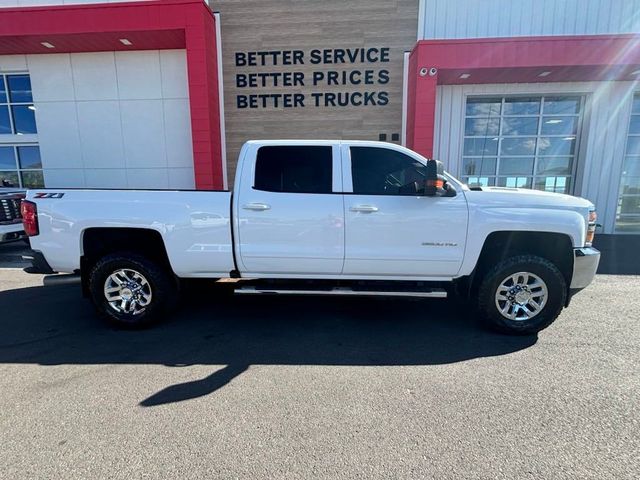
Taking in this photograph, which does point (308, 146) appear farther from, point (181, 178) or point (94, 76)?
point (94, 76)

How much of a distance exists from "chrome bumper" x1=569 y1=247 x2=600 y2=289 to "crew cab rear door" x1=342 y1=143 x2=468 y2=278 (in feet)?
3.92

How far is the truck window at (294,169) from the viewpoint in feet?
13.3

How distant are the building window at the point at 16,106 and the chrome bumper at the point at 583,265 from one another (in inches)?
554

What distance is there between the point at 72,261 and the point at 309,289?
2.78 meters

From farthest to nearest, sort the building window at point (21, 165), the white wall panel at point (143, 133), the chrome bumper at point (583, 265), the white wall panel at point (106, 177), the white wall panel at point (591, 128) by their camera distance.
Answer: the building window at point (21, 165) < the white wall panel at point (106, 177) < the white wall panel at point (143, 133) < the white wall panel at point (591, 128) < the chrome bumper at point (583, 265)

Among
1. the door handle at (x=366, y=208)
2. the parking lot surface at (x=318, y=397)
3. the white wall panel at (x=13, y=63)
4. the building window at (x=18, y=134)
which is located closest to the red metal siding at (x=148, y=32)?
the white wall panel at (x=13, y=63)

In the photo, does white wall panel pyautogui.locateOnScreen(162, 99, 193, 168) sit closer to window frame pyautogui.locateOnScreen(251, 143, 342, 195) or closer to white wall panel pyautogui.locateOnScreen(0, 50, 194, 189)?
white wall panel pyautogui.locateOnScreen(0, 50, 194, 189)

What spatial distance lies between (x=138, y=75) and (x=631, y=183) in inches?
575

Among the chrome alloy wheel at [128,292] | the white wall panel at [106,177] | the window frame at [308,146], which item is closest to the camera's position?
the window frame at [308,146]

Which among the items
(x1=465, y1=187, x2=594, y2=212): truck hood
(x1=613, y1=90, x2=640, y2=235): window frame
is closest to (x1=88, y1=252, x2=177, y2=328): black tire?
(x1=465, y1=187, x2=594, y2=212): truck hood

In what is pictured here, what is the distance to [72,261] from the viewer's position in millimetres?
4066

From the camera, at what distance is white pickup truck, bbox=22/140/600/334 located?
12.7ft

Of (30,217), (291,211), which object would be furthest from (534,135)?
(30,217)

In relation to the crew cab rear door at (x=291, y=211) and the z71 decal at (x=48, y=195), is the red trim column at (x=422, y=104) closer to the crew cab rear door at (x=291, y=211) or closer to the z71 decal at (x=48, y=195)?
the crew cab rear door at (x=291, y=211)
